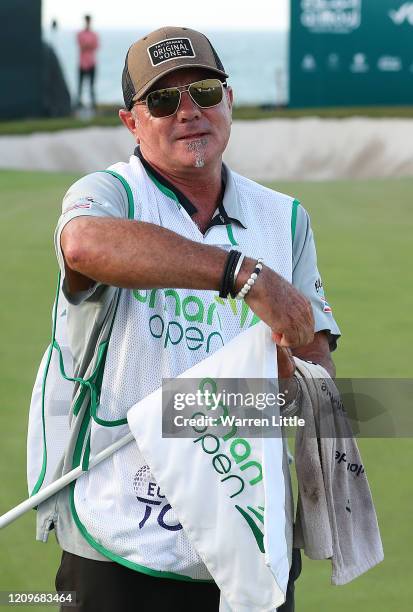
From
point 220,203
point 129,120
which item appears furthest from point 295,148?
point 220,203

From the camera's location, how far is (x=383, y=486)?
5156mm

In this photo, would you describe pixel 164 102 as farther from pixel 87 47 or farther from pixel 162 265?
pixel 87 47

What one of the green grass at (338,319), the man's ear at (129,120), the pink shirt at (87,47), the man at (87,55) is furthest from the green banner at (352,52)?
the man's ear at (129,120)

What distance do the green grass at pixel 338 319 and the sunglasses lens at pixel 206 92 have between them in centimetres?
211

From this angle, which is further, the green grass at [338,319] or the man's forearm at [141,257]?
the green grass at [338,319]

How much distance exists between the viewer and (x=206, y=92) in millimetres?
2795

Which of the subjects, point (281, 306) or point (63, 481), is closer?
point (281, 306)

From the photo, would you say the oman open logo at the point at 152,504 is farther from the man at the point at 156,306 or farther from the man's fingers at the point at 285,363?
the man's fingers at the point at 285,363

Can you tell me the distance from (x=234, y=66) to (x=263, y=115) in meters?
41.2

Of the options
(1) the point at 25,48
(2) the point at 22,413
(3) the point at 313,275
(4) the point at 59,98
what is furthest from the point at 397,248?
(4) the point at 59,98

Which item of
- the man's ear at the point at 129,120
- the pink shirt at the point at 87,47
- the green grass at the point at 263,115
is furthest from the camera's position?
the pink shirt at the point at 87,47

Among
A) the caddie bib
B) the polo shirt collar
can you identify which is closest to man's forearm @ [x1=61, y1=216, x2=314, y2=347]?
the caddie bib

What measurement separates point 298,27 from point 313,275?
50.2 ft

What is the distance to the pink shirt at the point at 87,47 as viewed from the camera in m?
20.3
